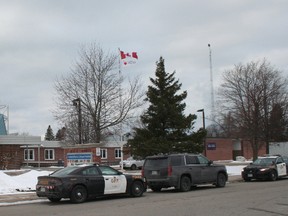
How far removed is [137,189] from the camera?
1833cm

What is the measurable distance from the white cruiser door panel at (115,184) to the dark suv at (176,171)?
9.03 ft

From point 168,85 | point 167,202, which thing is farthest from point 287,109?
point 167,202

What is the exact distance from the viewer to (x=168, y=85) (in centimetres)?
3228

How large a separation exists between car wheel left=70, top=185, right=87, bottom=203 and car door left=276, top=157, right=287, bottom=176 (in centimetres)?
1418

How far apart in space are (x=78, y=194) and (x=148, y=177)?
16.8ft

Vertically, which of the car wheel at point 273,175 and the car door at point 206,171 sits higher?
the car door at point 206,171

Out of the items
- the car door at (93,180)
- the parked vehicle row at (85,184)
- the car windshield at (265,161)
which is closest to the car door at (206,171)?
the parked vehicle row at (85,184)

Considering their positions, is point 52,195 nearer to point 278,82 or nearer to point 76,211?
point 76,211

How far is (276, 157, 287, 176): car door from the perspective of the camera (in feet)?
86.5

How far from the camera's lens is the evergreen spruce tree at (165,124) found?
30.7 metres

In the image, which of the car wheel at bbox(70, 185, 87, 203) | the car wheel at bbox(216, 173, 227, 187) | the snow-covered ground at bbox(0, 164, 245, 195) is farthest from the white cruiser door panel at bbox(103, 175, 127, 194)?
the car wheel at bbox(216, 173, 227, 187)

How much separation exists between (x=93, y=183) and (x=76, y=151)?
11158 millimetres

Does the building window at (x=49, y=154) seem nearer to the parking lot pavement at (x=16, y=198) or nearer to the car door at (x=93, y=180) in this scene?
the parking lot pavement at (x=16, y=198)

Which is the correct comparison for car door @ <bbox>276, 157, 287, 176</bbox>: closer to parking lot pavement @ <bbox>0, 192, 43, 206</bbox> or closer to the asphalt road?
the asphalt road
